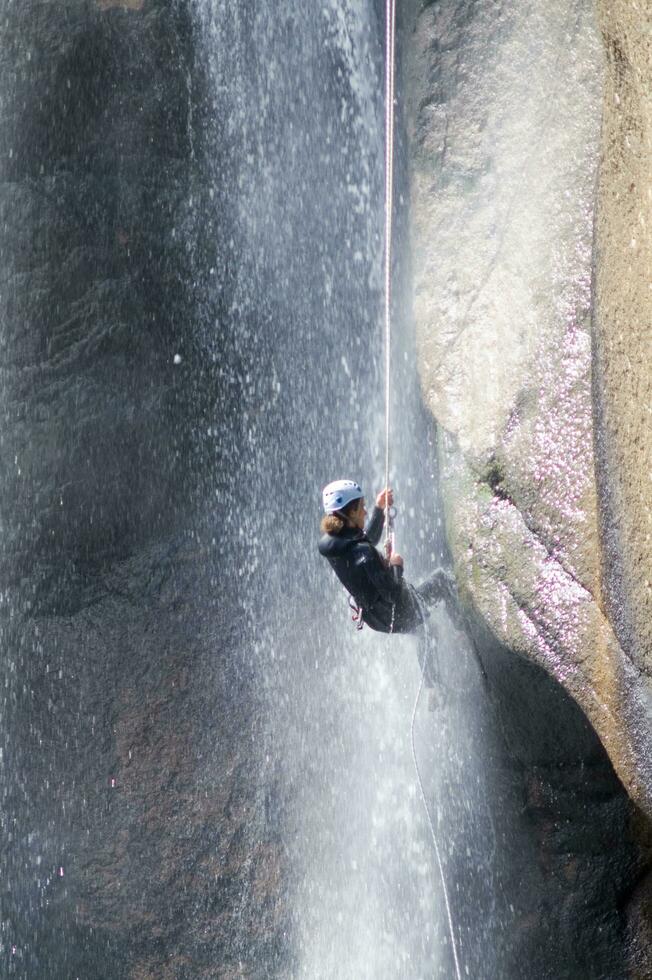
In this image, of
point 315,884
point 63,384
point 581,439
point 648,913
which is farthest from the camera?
point 63,384

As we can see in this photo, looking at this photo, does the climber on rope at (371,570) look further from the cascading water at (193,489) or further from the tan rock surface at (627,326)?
the tan rock surface at (627,326)

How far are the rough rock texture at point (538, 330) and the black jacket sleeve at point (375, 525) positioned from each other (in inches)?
17.4

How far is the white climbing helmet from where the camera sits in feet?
17.3

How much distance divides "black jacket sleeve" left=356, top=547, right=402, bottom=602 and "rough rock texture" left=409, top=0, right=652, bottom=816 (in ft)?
1.18

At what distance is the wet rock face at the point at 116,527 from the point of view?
659cm

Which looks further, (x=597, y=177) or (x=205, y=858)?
(x=205, y=858)

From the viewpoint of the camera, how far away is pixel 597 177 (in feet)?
14.7

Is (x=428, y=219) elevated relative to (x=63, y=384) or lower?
elevated

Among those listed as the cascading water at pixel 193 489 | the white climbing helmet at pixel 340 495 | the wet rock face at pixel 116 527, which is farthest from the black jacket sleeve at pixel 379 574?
the wet rock face at pixel 116 527

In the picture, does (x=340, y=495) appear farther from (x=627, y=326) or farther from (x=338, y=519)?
A: (x=627, y=326)

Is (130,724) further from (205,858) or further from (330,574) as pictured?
(330,574)

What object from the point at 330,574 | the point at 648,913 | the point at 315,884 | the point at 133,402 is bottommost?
the point at 315,884

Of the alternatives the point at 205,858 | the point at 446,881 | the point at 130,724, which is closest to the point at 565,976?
the point at 446,881

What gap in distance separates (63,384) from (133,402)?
47 centimetres
